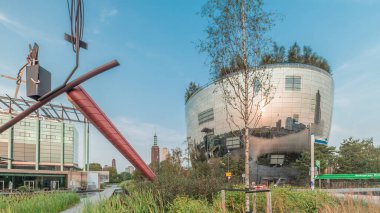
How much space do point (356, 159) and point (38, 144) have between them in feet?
173

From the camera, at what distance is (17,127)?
190 feet

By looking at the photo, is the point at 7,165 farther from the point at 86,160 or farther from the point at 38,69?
the point at 38,69

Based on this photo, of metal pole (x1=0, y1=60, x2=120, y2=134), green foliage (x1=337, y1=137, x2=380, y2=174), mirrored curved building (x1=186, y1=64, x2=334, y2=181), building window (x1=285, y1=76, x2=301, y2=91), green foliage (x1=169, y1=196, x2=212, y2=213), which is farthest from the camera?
building window (x1=285, y1=76, x2=301, y2=91)

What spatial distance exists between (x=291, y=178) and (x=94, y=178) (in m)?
36.9

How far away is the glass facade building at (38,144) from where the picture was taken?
5647cm

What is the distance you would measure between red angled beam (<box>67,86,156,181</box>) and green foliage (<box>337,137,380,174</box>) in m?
44.1

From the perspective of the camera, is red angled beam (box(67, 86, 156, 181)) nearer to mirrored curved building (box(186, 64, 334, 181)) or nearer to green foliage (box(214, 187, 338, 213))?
green foliage (box(214, 187, 338, 213))

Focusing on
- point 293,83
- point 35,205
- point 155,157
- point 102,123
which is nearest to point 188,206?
point 102,123

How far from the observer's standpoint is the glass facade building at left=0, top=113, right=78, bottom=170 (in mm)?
56469

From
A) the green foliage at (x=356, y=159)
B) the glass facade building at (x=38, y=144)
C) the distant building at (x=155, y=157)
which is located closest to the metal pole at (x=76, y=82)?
the distant building at (x=155, y=157)

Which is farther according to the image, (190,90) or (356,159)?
(190,90)

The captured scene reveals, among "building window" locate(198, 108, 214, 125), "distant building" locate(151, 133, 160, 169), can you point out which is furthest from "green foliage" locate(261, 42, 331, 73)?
"distant building" locate(151, 133, 160, 169)

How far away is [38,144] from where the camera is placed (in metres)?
60.2

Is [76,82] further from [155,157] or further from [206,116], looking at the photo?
[155,157]
